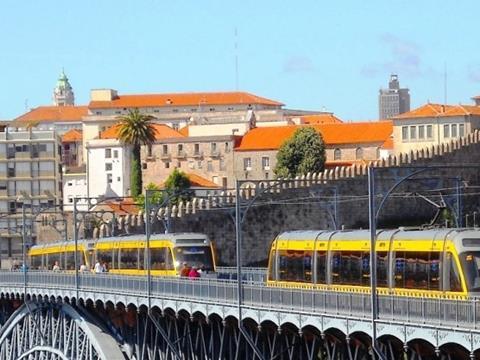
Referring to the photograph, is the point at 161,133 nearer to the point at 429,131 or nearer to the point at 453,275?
the point at 429,131

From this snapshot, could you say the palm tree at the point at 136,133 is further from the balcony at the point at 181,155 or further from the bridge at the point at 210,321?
the bridge at the point at 210,321

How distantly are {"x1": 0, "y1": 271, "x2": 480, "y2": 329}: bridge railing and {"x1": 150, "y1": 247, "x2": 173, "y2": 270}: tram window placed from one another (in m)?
1.46

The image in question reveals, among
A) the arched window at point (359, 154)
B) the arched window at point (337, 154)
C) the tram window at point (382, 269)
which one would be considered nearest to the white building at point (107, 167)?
the arched window at point (337, 154)

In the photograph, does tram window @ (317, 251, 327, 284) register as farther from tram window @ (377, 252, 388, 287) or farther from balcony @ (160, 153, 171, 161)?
balcony @ (160, 153, 171, 161)

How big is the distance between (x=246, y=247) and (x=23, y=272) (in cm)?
1870

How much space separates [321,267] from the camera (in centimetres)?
4978

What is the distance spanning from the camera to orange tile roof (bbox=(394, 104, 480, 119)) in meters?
153

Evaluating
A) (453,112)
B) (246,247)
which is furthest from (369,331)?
(453,112)

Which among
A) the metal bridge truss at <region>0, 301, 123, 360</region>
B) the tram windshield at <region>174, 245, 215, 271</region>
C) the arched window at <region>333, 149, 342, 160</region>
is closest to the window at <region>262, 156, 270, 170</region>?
the arched window at <region>333, 149, 342, 160</region>

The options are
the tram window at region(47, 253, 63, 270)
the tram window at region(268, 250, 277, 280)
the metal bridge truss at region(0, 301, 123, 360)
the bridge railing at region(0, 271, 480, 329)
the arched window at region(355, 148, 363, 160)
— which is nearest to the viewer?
the bridge railing at region(0, 271, 480, 329)

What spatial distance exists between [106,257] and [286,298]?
26302mm

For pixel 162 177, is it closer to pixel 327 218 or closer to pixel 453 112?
pixel 453 112

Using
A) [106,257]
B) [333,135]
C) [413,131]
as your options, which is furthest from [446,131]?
[106,257]

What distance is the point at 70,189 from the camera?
187 metres
